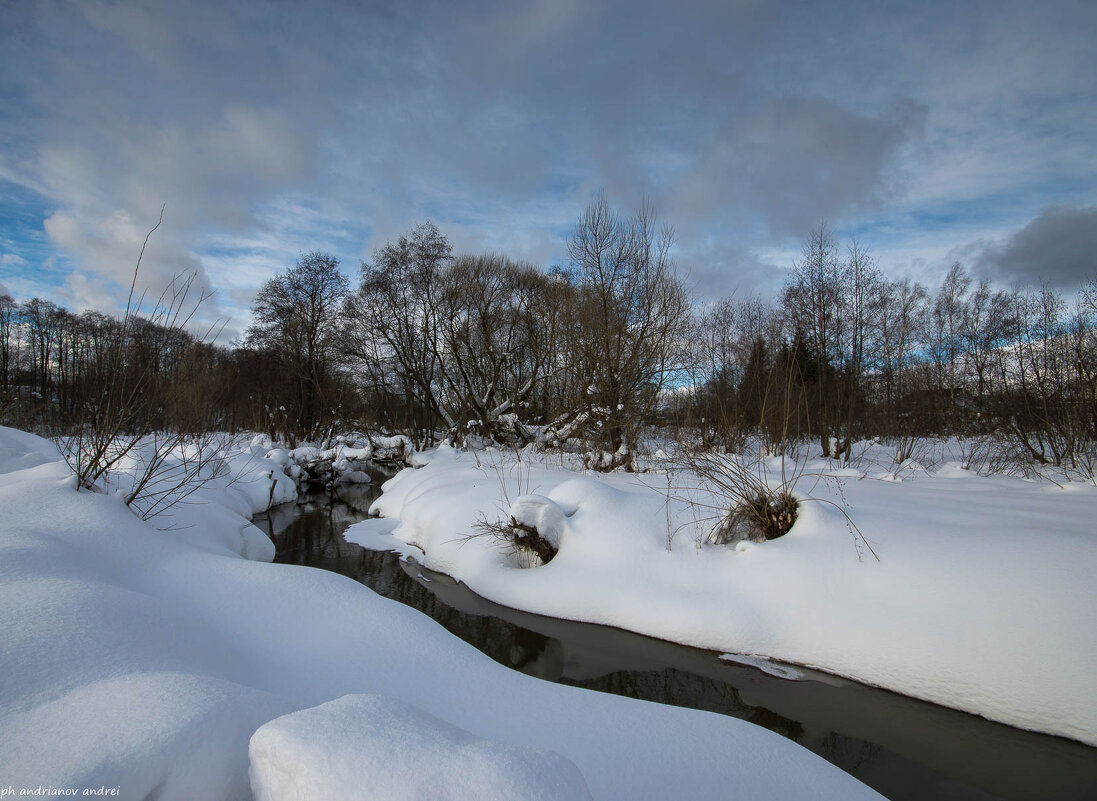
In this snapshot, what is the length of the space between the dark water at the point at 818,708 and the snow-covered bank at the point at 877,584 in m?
0.16

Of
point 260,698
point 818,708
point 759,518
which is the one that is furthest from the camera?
point 759,518

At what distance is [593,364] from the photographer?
12.9 meters

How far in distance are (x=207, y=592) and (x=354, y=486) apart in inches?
590

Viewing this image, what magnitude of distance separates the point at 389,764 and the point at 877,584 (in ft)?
14.9

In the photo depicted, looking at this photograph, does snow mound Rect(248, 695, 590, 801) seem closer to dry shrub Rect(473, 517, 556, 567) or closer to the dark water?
the dark water

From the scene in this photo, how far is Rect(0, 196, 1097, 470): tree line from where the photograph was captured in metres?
8.43

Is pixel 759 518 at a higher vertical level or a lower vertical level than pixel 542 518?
higher

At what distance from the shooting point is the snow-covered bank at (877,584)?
348cm

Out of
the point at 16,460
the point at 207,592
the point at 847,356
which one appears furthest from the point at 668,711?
the point at 847,356

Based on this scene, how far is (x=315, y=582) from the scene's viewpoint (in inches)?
151

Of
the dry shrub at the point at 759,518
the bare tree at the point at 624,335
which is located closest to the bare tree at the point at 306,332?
the bare tree at the point at 624,335

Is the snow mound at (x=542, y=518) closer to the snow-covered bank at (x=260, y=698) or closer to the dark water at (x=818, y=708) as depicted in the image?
the dark water at (x=818, y=708)

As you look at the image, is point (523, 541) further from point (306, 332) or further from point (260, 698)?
point (306, 332)

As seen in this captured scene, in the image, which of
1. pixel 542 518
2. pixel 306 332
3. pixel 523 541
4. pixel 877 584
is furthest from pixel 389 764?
pixel 306 332
